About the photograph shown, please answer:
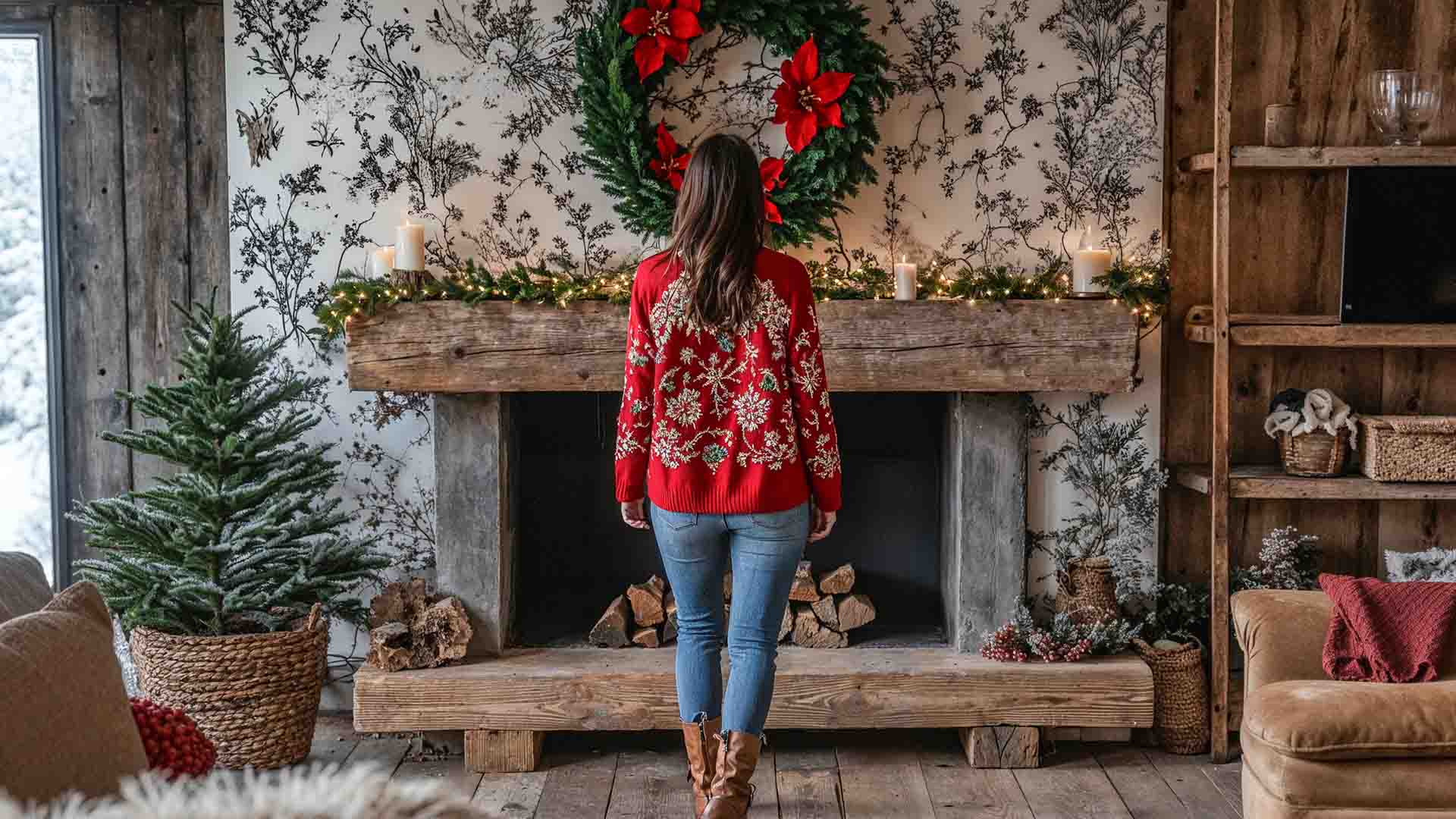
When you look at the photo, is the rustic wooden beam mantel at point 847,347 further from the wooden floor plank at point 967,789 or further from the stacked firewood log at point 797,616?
the wooden floor plank at point 967,789

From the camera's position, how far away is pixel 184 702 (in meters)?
2.94

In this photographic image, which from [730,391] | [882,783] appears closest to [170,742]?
[730,391]

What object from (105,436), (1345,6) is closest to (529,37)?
(105,436)

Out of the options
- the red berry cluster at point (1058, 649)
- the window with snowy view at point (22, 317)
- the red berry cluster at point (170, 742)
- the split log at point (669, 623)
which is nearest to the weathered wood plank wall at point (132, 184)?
the window with snowy view at point (22, 317)

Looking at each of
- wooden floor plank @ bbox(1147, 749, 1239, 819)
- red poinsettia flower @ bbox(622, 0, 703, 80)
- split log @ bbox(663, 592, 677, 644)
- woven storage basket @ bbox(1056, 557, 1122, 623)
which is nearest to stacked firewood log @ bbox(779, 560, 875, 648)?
split log @ bbox(663, 592, 677, 644)

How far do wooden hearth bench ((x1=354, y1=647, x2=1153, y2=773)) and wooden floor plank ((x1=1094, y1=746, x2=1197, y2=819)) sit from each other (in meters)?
0.11

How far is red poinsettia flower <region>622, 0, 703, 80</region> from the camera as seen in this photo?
3.18 metres

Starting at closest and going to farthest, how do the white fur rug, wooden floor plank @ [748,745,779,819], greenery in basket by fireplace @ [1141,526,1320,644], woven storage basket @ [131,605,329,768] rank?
the white fur rug < wooden floor plank @ [748,745,779,819] < woven storage basket @ [131,605,329,768] < greenery in basket by fireplace @ [1141,526,1320,644]

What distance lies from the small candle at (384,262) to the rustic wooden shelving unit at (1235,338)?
2071mm

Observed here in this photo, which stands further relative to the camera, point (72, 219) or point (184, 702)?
point (72, 219)

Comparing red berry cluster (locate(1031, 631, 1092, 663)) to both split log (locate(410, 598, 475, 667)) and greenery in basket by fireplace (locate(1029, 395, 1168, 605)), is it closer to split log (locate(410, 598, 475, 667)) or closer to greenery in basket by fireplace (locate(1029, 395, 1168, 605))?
greenery in basket by fireplace (locate(1029, 395, 1168, 605))

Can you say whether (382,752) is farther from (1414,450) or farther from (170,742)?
(1414,450)

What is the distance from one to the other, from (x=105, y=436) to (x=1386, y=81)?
3250 millimetres

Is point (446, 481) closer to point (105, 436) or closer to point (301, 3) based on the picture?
point (105, 436)
